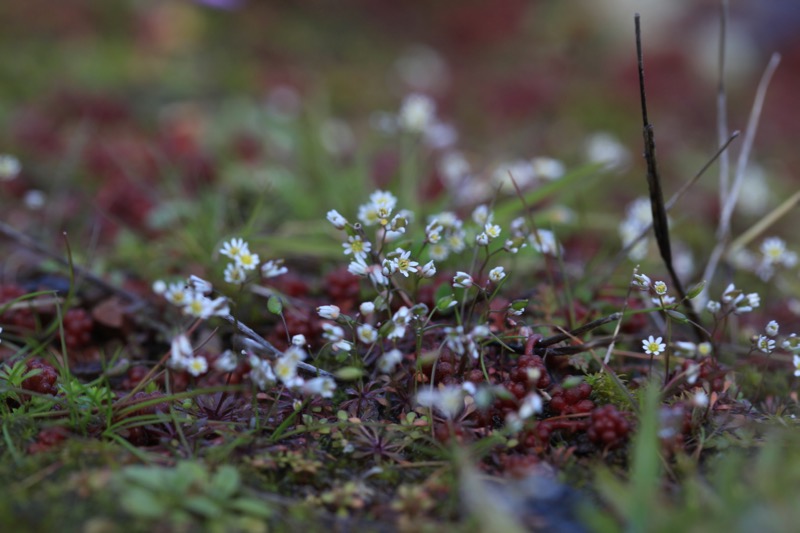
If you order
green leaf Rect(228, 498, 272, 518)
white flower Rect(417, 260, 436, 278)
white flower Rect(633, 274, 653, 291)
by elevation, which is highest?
white flower Rect(633, 274, 653, 291)

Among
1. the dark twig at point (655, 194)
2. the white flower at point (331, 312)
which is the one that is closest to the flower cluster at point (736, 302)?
the dark twig at point (655, 194)

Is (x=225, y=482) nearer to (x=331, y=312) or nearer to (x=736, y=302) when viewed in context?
(x=331, y=312)

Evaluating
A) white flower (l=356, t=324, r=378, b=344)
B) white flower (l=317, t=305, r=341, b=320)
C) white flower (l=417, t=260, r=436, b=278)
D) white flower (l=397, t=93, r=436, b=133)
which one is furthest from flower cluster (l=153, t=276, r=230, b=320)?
white flower (l=397, t=93, r=436, b=133)

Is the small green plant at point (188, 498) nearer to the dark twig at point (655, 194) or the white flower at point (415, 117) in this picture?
the dark twig at point (655, 194)

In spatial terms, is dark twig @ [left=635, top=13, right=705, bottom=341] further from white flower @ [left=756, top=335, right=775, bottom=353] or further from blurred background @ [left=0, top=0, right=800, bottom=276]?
blurred background @ [left=0, top=0, right=800, bottom=276]

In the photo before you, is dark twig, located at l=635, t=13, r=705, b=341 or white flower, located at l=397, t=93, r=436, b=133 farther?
white flower, located at l=397, t=93, r=436, b=133

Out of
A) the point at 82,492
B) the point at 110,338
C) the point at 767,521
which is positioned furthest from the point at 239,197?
the point at 767,521
